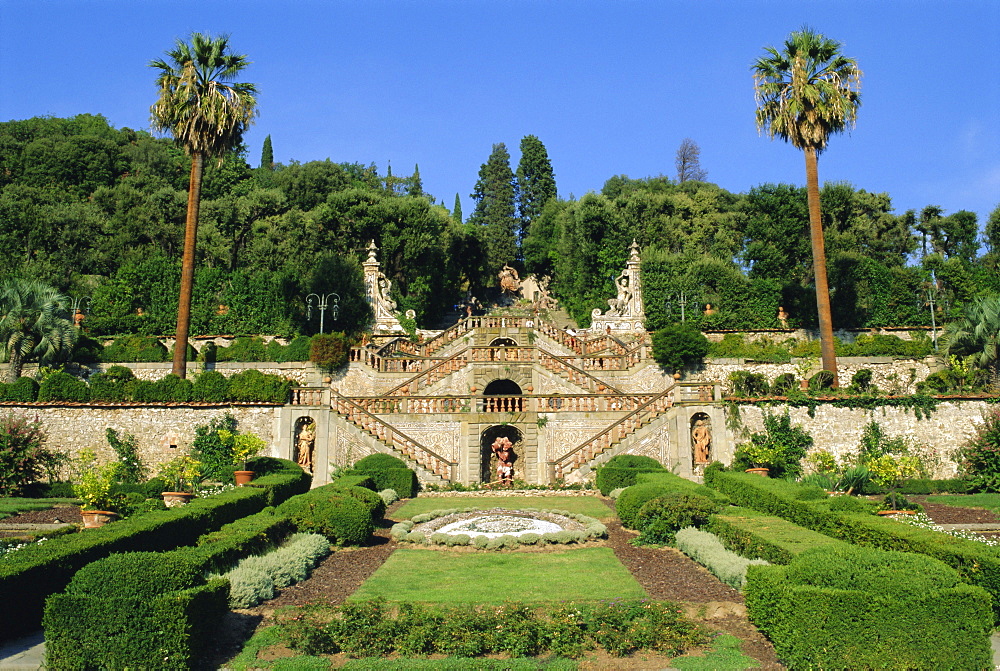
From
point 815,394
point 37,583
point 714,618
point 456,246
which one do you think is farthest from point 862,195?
point 37,583

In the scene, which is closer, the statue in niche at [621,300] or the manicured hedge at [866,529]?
the manicured hedge at [866,529]

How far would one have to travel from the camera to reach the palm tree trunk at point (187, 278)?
29.7m

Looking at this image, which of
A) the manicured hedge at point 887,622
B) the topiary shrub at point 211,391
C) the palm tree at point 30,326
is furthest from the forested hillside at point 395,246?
the manicured hedge at point 887,622

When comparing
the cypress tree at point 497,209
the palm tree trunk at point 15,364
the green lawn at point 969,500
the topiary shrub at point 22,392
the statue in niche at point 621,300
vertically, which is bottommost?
the green lawn at point 969,500

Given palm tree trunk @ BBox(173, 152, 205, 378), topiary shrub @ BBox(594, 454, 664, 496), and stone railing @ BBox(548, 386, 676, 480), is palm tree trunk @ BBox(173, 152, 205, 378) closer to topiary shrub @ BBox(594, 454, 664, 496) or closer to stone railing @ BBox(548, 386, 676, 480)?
stone railing @ BBox(548, 386, 676, 480)

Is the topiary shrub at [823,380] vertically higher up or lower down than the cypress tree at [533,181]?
lower down

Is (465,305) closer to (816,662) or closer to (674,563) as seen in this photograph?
(674,563)

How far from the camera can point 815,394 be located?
26.8 metres

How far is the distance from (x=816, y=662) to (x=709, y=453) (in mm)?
17247

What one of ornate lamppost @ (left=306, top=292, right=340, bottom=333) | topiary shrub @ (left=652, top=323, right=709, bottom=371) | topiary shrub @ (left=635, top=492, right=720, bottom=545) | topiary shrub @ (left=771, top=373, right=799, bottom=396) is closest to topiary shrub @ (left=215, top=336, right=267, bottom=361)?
ornate lamppost @ (left=306, top=292, right=340, bottom=333)

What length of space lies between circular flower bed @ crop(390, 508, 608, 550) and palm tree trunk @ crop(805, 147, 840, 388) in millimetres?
15310

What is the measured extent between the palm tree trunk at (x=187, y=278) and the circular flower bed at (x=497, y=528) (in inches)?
576

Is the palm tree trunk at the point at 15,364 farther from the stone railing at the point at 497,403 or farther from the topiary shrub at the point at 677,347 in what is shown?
the topiary shrub at the point at 677,347

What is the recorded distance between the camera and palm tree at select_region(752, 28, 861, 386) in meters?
31.3
